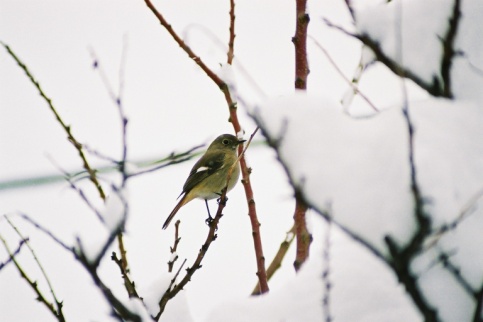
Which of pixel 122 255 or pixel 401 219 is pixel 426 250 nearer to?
pixel 401 219

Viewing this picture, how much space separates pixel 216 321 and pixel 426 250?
59 centimetres

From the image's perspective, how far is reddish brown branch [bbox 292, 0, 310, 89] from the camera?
6.12 feet

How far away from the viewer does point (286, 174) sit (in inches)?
41.8

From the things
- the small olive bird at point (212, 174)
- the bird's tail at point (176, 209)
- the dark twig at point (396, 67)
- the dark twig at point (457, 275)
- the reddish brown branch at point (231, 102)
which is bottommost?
the dark twig at point (457, 275)

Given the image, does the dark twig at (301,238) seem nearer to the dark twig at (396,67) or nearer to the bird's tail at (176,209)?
the dark twig at (396,67)

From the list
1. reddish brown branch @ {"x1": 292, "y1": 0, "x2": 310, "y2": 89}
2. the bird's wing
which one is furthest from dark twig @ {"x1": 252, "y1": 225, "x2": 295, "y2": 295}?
the bird's wing

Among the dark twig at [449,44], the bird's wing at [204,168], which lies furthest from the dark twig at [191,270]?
the bird's wing at [204,168]

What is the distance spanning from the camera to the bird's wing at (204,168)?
4402 millimetres

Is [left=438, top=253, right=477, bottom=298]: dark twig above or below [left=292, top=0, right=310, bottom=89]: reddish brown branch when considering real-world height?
below

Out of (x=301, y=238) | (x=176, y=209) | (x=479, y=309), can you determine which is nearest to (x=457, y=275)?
(x=479, y=309)

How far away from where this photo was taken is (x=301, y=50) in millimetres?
1868

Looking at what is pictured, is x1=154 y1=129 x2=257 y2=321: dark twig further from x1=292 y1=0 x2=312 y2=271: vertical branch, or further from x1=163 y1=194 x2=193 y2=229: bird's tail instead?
x1=163 y1=194 x2=193 y2=229: bird's tail

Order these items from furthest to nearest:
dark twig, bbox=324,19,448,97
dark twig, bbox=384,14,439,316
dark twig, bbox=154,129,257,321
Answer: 1. dark twig, bbox=154,129,257,321
2. dark twig, bbox=324,19,448,97
3. dark twig, bbox=384,14,439,316

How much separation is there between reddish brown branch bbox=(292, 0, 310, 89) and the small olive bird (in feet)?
7.50
